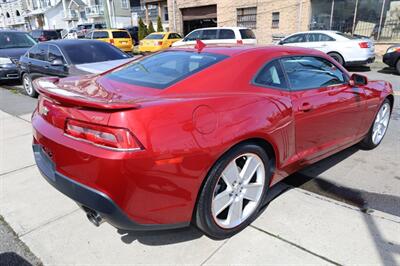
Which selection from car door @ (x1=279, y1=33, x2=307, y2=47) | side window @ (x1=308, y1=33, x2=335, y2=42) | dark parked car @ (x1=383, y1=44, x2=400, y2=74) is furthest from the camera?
car door @ (x1=279, y1=33, x2=307, y2=47)

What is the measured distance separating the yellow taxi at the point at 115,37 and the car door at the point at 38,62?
35.7ft

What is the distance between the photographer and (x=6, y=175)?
3703 millimetres

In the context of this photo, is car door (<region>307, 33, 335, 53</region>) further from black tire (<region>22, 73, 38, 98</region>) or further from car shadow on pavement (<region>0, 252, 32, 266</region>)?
car shadow on pavement (<region>0, 252, 32, 266</region>)

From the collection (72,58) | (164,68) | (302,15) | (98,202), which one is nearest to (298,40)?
(302,15)

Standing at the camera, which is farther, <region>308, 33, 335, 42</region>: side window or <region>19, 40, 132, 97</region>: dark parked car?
<region>308, 33, 335, 42</region>: side window

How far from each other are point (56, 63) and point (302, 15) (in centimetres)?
1328

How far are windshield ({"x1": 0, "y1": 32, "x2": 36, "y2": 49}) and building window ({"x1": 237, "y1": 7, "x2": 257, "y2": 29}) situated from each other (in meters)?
12.1

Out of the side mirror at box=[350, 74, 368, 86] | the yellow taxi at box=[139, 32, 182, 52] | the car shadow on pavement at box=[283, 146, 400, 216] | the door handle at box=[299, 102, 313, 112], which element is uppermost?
the side mirror at box=[350, 74, 368, 86]

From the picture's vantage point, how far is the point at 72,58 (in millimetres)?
6703

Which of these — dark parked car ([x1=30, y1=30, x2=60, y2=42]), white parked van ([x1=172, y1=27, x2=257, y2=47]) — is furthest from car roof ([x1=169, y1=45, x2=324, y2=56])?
dark parked car ([x1=30, y1=30, x2=60, y2=42])

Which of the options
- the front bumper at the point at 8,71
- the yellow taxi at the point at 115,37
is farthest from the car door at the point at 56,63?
the yellow taxi at the point at 115,37

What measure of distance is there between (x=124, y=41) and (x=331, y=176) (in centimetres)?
1753

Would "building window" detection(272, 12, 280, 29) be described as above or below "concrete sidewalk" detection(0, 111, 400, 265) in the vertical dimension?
above

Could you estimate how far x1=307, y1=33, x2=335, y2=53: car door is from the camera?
37.9 feet
